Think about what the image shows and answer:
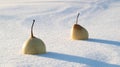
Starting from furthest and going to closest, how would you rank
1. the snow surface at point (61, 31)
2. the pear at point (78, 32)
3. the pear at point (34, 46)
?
the pear at point (78, 32)
the pear at point (34, 46)
the snow surface at point (61, 31)

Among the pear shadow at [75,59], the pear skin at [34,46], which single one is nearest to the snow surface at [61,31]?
the pear shadow at [75,59]

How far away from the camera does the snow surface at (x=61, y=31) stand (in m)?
6.07

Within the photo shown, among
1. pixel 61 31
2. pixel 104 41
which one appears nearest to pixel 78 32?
pixel 104 41

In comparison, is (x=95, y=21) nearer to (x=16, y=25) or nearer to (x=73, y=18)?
(x=73, y=18)

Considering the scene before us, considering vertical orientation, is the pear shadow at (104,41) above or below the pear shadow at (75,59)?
above

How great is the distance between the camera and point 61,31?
8.51m

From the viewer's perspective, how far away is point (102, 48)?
6770mm

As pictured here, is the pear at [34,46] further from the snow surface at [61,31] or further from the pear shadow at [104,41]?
the pear shadow at [104,41]

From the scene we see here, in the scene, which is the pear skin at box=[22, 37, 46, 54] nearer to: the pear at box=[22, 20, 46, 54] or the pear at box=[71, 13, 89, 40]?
the pear at box=[22, 20, 46, 54]

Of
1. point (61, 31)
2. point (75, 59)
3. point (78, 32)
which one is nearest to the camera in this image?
point (75, 59)

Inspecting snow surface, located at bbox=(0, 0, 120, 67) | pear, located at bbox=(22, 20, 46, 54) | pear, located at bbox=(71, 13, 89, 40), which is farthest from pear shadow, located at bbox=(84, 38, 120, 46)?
pear, located at bbox=(22, 20, 46, 54)

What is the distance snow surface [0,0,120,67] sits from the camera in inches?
239

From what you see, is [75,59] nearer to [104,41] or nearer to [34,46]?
[34,46]

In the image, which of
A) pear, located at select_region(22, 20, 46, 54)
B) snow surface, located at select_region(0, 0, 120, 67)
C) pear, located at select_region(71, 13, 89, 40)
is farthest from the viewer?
pear, located at select_region(71, 13, 89, 40)
